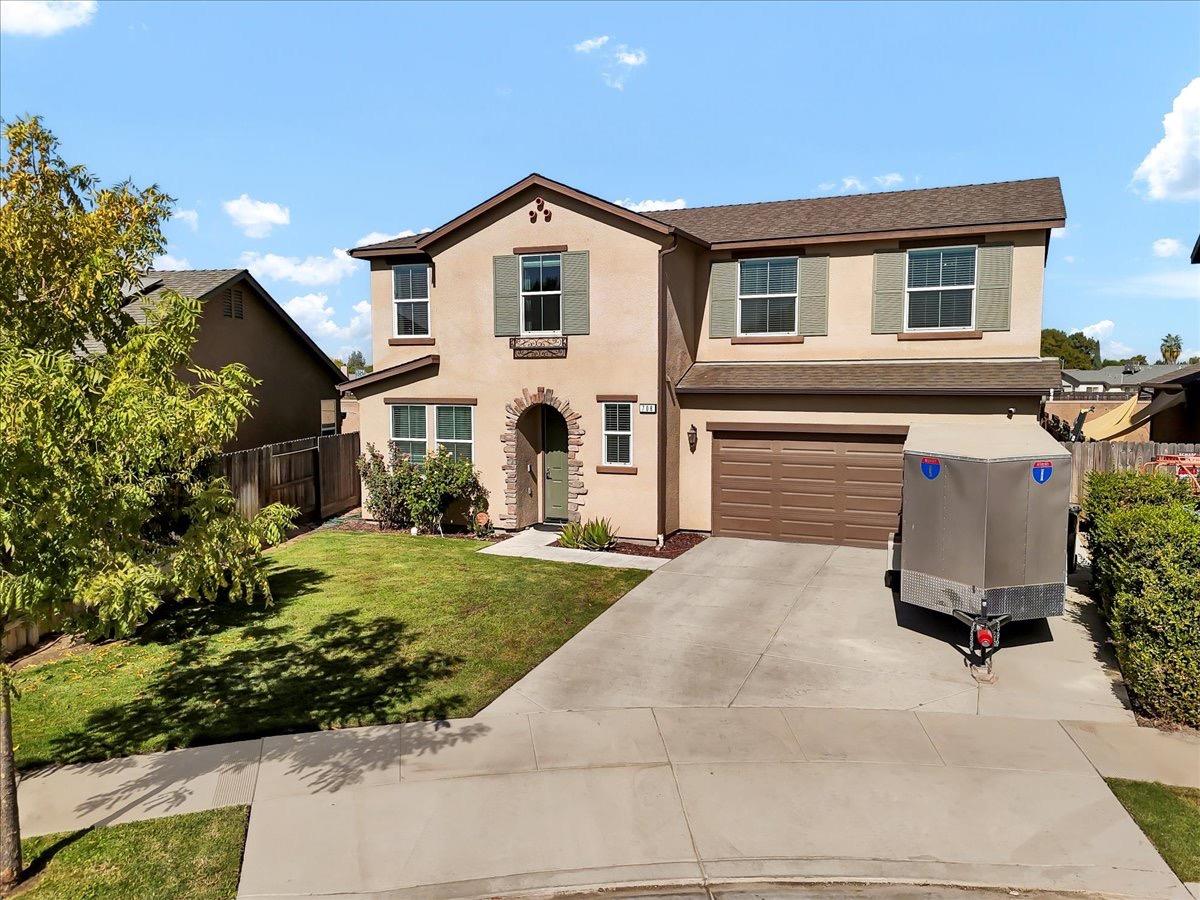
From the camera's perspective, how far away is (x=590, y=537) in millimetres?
15336

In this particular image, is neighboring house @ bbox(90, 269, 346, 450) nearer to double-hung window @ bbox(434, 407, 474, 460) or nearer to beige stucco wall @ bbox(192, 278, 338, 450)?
beige stucco wall @ bbox(192, 278, 338, 450)

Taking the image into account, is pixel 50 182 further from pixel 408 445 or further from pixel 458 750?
pixel 408 445

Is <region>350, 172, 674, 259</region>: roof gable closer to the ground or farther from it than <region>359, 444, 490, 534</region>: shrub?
farther from it

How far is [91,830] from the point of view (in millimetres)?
5934

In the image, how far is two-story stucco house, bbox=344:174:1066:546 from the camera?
14.8 meters

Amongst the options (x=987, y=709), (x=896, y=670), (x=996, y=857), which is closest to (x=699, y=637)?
(x=896, y=670)

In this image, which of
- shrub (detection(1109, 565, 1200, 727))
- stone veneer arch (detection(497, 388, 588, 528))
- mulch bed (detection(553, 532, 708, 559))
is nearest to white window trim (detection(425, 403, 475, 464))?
stone veneer arch (detection(497, 388, 588, 528))

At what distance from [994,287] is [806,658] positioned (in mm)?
9192

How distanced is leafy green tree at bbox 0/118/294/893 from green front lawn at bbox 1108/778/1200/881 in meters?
7.14

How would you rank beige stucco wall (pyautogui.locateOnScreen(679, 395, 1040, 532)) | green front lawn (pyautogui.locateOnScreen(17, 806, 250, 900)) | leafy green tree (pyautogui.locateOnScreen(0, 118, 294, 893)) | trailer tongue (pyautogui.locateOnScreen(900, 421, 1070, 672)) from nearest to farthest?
1. leafy green tree (pyautogui.locateOnScreen(0, 118, 294, 893))
2. green front lawn (pyautogui.locateOnScreen(17, 806, 250, 900))
3. trailer tongue (pyautogui.locateOnScreen(900, 421, 1070, 672))
4. beige stucco wall (pyautogui.locateOnScreen(679, 395, 1040, 532))

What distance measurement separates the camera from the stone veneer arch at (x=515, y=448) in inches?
632

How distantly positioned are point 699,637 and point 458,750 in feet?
13.4

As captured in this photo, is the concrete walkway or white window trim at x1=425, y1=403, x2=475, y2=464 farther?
white window trim at x1=425, y1=403, x2=475, y2=464

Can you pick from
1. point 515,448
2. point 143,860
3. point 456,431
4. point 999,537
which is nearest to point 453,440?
point 456,431
